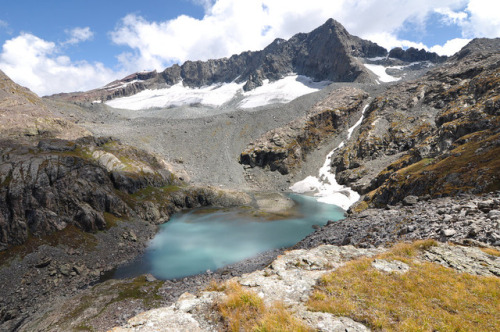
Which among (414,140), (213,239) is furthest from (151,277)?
(414,140)

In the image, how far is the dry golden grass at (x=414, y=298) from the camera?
951cm

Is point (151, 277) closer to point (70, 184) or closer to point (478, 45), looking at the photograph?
point (70, 184)

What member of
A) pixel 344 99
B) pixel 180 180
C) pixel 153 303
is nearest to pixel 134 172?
pixel 180 180

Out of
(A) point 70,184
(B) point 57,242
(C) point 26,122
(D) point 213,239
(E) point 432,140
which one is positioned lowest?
(D) point 213,239

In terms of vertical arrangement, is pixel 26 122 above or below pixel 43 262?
above

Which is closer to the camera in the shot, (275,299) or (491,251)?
(275,299)

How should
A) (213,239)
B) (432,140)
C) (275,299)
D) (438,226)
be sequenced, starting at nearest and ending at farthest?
(275,299)
(438,226)
(213,239)
(432,140)

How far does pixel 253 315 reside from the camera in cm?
1072

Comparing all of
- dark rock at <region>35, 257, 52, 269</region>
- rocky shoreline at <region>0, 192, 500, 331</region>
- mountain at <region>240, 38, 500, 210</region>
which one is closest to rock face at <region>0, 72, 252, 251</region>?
dark rock at <region>35, 257, 52, 269</region>

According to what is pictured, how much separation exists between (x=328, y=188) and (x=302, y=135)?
37.2 metres

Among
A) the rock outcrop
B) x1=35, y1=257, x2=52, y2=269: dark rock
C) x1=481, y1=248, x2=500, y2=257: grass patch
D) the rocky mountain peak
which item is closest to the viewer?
the rock outcrop

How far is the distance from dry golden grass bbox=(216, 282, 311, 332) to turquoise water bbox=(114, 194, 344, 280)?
2532 cm

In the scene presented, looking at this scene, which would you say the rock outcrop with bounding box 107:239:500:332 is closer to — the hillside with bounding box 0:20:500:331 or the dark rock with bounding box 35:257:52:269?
the hillside with bounding box 0:20:500:331

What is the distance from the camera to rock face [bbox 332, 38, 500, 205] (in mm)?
35844
